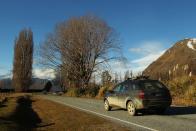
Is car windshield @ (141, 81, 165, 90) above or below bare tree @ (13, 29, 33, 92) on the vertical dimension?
below

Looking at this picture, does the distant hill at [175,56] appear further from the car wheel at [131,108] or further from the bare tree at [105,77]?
the car wheel at [131,108]

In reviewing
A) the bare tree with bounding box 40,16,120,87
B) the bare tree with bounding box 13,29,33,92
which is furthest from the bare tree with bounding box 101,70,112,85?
the bare tree with bounding box 13,29,33,92

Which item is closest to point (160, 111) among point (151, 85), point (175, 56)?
point (151, 85)

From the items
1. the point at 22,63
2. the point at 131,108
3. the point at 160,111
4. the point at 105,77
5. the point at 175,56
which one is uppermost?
the point at 175,56

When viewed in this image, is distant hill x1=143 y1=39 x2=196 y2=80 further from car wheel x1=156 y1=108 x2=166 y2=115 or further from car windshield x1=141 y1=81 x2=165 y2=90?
car windshield x1=141 y1=81 x2=165 y2=90

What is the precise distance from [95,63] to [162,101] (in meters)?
41.1

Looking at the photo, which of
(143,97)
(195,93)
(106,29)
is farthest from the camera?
(106,29)

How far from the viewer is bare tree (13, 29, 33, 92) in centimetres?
9144

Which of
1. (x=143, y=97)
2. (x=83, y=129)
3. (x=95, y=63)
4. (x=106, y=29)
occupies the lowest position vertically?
(x=83, y=129)

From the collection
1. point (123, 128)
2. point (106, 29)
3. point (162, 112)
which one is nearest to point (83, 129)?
point (123, 128)

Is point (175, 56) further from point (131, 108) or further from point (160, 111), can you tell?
point (131, 108)

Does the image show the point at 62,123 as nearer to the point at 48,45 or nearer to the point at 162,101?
the point at 162,101

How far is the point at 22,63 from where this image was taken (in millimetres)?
92750

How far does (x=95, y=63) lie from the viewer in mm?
59219
